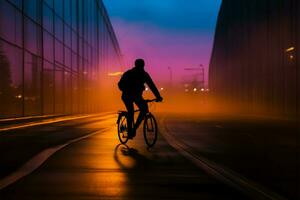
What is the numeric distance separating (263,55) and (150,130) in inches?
2051

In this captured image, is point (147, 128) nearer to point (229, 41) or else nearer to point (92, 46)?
point (92, 46)

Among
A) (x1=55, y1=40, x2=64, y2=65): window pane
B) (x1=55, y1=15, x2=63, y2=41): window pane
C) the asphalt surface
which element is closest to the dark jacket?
the asphalt surface

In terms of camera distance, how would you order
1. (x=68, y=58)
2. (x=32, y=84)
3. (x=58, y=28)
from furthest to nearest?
(x=68, y=58) < (x=58, y=28) < (x=32, y=84)

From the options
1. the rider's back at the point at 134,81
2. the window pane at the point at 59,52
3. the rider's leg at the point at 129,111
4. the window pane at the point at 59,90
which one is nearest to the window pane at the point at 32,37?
the window pane at the point at 59,52

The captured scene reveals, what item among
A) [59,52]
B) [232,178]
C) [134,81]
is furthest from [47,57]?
[232,178]

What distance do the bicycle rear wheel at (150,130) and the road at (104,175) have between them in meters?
0.23

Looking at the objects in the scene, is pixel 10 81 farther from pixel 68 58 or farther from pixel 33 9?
pixel 68 58

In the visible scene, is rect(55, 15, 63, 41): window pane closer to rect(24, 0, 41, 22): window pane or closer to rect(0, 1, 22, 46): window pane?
rect(24, 0, 41, 22): window pane

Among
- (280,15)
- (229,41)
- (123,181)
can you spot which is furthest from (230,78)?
(123,181)

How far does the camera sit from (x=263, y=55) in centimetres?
6462

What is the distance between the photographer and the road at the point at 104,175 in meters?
A: 7.21

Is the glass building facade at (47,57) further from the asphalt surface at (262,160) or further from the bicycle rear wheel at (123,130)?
the asphalt surface at (262,160)

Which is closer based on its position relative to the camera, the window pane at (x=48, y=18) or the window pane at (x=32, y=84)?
the window pane at (x=32, y=84)

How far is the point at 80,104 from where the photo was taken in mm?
56688
